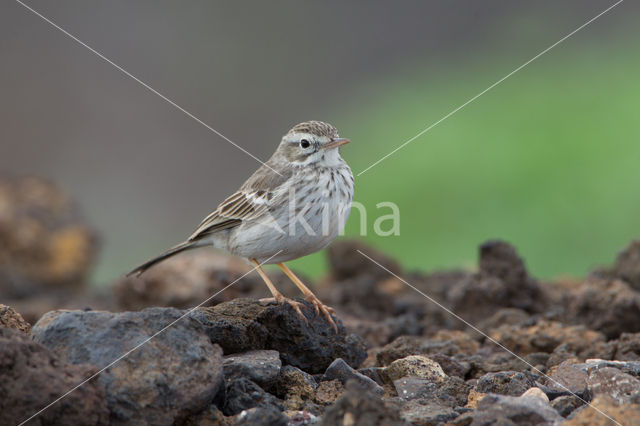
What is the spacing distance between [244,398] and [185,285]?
4397 mm

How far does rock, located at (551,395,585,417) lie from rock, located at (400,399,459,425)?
0.55 metres

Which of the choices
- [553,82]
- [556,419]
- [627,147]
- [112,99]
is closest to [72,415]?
[556,419]

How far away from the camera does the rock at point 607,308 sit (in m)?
6.77

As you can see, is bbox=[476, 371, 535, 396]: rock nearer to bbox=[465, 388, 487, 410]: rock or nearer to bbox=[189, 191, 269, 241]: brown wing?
bbox=[465, 388, 487, 410]: rock

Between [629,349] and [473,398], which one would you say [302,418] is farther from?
[629,349]

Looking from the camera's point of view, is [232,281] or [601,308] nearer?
[601,308]

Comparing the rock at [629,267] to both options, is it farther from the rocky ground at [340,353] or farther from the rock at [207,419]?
the rock at [207,419]

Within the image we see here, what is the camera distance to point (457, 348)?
20.2 feet

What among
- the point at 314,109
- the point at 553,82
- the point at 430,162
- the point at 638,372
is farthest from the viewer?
the point at 314,109

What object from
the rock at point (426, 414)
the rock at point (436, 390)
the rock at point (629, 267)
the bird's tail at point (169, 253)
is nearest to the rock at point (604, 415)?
the rock at point (426, 414)

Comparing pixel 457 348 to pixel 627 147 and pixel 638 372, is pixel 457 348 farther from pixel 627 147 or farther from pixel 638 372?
pixel 627 147

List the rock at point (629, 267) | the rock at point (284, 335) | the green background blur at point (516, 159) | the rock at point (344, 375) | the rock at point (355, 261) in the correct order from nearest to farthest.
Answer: the rock at point (344, 375)
the rock at point (284, 335)
the rock at point (629, 267)
the rock at point (355, 261)
the green background blur at point (516, 159)

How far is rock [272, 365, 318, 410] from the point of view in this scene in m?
4.65

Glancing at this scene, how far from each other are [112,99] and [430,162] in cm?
769
